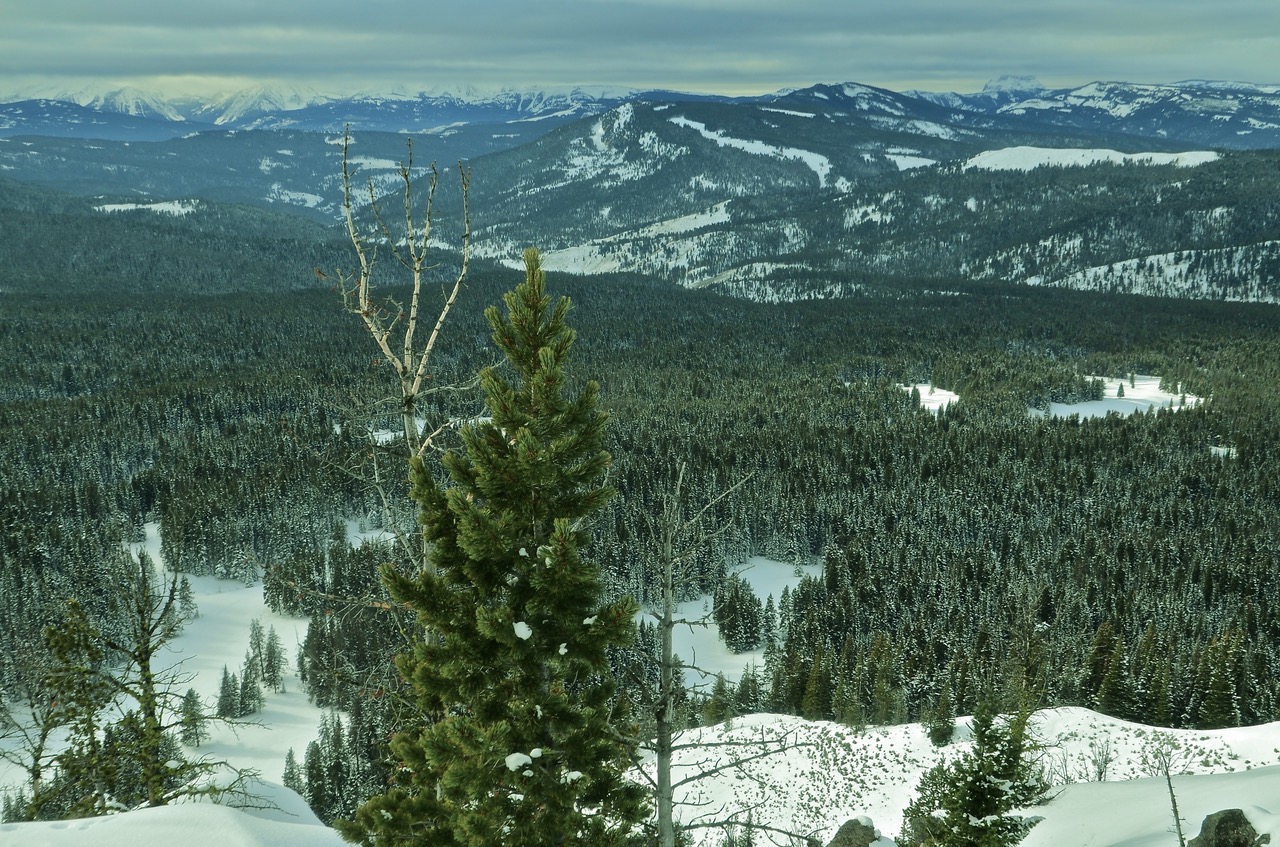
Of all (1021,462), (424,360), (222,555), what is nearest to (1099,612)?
(1021,462)

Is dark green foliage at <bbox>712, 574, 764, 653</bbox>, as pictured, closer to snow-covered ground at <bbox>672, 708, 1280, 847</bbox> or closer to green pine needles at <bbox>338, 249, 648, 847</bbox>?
snow-covered ground at <bbox>672, 708, 1280, 847</bbox>

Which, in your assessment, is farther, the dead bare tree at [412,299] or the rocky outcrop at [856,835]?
the rocky outcrop at [856,835]

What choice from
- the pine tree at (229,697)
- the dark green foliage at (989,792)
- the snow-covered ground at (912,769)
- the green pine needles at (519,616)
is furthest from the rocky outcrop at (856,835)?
the pine tree at (229,697)

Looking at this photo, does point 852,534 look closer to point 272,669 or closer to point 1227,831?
point 272,669

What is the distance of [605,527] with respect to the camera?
13512cm

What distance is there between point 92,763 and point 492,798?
10.8 meters

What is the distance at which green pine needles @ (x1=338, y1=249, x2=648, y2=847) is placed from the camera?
11.6m

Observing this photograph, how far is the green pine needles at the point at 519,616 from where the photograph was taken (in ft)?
38.2

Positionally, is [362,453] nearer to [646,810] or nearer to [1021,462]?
[646,810]

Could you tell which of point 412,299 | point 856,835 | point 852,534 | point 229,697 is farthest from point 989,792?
point 852,534

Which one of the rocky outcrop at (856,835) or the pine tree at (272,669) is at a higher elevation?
the rocky outcrop at (856,835)

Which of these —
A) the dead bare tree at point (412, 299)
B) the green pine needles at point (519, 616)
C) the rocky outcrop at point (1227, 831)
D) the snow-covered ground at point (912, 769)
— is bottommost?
the snow-covered ground at point (912, 769)

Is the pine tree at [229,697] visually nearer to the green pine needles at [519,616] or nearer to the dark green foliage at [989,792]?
the dark green foliage at [989,792]

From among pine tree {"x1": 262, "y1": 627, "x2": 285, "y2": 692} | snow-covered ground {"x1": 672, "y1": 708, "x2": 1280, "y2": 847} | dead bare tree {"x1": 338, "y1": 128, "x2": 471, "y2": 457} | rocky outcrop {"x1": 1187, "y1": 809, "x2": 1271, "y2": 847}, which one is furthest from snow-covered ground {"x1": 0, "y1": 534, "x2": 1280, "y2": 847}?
dead bare tree {"x1": 338, "y1": 128, "x2": 471, "y2": 457}
